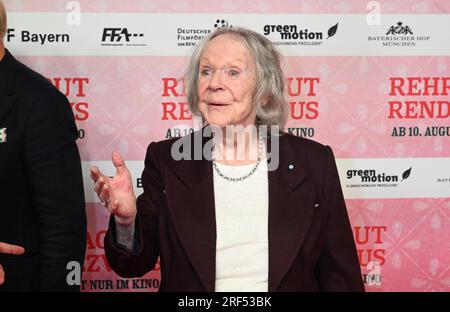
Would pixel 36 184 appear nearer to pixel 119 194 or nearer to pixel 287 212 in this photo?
pixel 119 194

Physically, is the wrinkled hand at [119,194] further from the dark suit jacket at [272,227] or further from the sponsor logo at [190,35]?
the sponsor logo at [190,35]

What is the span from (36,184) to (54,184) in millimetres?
47

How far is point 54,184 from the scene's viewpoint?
1661mm

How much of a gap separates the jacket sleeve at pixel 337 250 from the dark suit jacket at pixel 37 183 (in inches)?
27.9

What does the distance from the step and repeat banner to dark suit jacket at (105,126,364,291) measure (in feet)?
1.98

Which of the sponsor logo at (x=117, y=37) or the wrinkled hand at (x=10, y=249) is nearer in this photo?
the wrinkled hand at (x=10, y=249)

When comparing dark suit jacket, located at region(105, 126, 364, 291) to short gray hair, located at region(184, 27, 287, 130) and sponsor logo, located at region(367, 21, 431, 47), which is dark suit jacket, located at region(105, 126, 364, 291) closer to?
short gray hair, located at region(184, 27, 287, 130)

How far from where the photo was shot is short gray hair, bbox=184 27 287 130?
176 centimetres

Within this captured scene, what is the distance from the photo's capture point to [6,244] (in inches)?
62.8

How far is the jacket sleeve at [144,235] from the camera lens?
157 centimetres

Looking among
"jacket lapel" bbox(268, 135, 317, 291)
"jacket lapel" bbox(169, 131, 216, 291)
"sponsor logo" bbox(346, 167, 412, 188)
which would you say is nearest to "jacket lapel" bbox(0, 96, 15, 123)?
"jacket lapel" bbox(169, 131, 216, 291)

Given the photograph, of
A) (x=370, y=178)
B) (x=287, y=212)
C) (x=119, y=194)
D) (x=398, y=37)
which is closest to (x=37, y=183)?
(x=119, y=194)

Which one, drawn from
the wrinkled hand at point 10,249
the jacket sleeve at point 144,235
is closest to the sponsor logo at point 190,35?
the jacket sleeve at point 144,235

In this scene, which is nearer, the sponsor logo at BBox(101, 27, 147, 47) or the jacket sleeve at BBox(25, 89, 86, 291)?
the jacket sleeve at BBox(25, 89, 86, 291)
